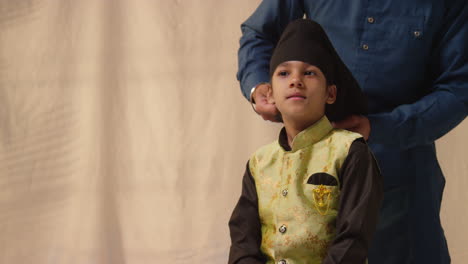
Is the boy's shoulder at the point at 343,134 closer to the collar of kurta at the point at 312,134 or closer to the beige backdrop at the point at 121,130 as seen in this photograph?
the collar of kurta at the point at 312,134

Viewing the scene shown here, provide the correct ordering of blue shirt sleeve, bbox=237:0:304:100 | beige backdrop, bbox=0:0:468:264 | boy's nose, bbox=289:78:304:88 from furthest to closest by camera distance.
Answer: beige backdrop, bbox=0:0:468:264
blue shirt sleeve, bbox=237:0:304:100
boy's nose, bbox=289:78:304:88

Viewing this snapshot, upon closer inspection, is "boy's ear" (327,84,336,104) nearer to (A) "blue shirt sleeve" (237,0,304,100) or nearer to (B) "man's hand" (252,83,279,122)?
(B) "man's hand" (252,83,279,122)

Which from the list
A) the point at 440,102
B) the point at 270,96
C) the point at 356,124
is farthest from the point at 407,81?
the point at 270,96

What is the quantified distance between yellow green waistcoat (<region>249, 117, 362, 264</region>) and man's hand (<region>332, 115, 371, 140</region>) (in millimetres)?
53

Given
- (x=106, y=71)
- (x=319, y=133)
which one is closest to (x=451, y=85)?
(x=319, y=133)

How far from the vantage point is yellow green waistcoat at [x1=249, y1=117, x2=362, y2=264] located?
48.9 inches

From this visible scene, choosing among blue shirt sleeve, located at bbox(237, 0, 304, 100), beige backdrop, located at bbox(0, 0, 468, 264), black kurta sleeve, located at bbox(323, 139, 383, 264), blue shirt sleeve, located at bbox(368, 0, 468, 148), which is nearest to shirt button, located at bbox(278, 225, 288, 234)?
black kurta sleeve, located at bbox(323, 139, 383, 264)

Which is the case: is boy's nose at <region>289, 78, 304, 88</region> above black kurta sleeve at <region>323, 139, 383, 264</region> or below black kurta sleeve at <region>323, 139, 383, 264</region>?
above

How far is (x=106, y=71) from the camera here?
2602 mm

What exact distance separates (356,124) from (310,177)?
195mm

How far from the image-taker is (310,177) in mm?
1280

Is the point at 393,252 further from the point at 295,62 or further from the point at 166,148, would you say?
the point at 166,148

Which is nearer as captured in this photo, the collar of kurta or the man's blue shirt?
the collar of kurta

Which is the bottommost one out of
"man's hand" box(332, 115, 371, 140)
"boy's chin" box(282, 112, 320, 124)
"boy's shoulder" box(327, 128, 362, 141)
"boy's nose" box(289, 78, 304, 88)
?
"boy's shoulder" box(327, 128, 362, 141)
